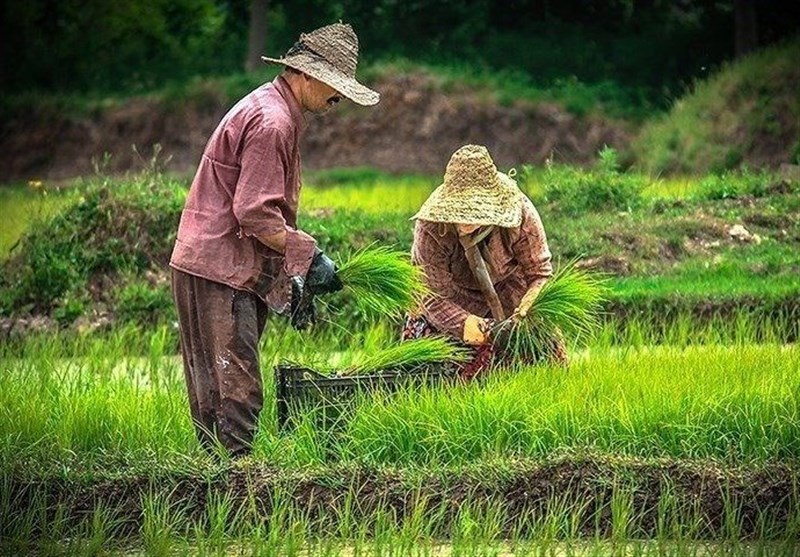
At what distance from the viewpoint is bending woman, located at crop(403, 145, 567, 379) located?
7125 millimetres

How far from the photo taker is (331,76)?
21.8ft

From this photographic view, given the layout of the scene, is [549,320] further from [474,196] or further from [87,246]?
[87,246]

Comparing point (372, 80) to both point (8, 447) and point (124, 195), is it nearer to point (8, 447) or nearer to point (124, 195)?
point (124, 195)

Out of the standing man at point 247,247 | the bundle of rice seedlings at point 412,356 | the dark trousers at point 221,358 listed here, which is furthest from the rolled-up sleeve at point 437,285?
the dark trousers at point 221,358

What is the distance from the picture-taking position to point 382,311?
22.8ft

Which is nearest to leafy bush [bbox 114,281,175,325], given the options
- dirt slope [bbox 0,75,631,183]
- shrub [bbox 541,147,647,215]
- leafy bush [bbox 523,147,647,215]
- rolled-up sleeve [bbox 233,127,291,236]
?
leafy bush [bbox 523,147,647,215]

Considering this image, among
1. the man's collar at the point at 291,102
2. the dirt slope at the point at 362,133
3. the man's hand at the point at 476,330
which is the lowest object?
the dirt slope at the point at 362,133

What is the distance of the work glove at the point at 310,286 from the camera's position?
6574mm

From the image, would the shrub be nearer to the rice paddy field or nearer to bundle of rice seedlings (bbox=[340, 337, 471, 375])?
the rice paddy field

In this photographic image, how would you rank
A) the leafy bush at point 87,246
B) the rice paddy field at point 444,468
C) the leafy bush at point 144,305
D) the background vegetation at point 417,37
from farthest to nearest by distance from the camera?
the background vegetation at point 417,37
the leafy bush at point 87,246
the leafy bush at point 144,305
the rice paddy field at point 444,468

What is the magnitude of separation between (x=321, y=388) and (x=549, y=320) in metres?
0.88

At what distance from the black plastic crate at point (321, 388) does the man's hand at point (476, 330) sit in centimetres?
33

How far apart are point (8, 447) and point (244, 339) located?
2.79 ft

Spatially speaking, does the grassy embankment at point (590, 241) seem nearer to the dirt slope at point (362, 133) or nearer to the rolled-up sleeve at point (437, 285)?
the rolled-up sleeve at point (437, 285)
